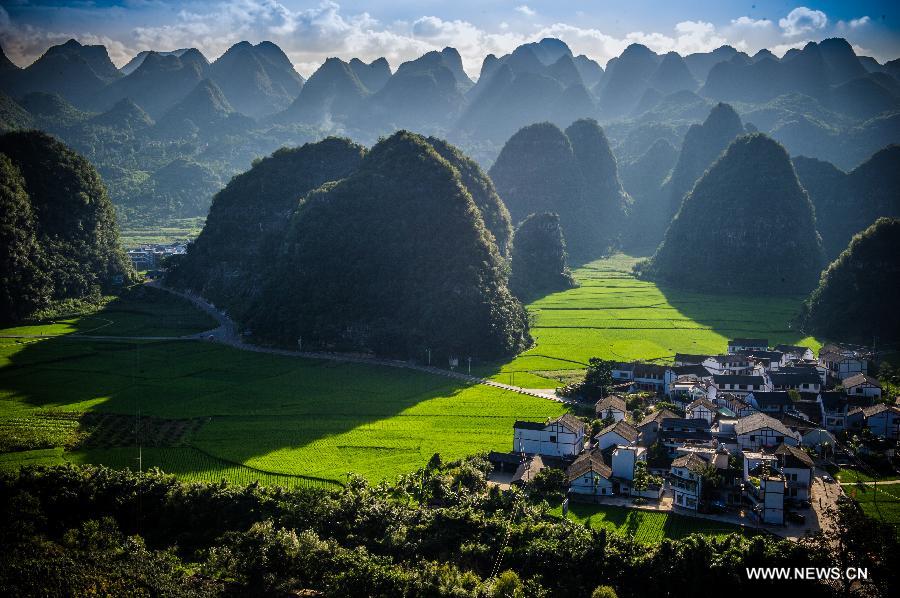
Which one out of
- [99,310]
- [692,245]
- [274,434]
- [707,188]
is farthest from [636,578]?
[707,188]

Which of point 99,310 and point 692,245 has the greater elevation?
point 692,245

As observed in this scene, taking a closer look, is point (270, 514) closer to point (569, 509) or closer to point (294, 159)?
point (569, 509)

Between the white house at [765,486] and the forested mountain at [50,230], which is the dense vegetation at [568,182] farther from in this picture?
the white house at [765,486]

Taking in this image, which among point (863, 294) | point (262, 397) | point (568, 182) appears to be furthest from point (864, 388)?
point (568, 182)

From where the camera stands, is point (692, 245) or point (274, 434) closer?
point (274, 434)

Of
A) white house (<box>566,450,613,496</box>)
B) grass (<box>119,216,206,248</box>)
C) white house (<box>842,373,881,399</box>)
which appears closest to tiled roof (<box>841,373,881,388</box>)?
white house (<box>842,373,881,399</box>)

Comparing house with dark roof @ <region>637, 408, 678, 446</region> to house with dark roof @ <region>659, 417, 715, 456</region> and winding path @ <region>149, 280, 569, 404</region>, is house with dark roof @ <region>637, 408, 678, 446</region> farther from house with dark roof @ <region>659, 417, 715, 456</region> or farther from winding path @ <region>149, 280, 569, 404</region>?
winding path @ <region>149, 280, 569, 404</region>
